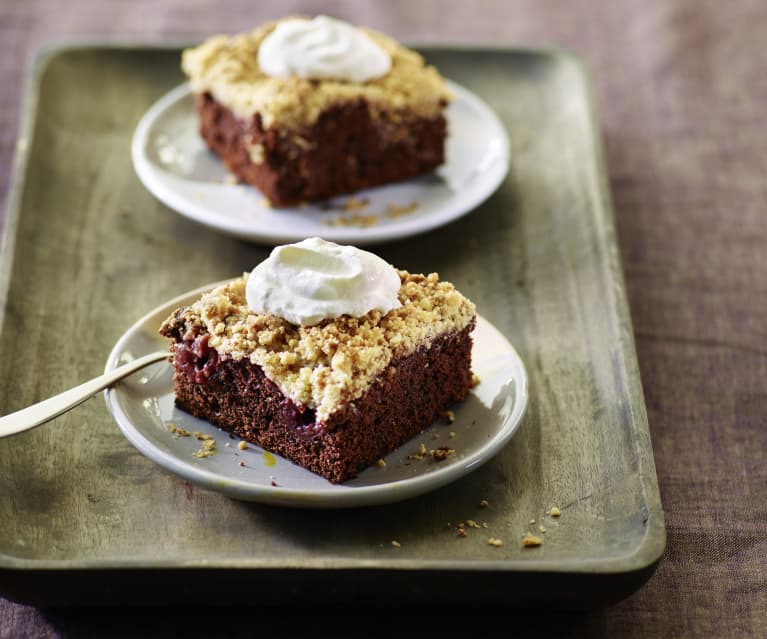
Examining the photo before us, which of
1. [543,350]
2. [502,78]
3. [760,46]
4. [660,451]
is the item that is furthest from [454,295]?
[760,46]

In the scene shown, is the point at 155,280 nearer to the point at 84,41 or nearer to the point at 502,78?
the point at 84,41

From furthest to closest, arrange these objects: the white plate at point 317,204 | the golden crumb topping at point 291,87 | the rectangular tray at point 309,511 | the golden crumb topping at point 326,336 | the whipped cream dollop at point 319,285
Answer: the golden crumb topping at point 291,87 < the white plate at point 317,204 < the whipped cream dollop at point 319,285 < the golden crumb topping at point 326,336 < the rectangular tray at point 309,511

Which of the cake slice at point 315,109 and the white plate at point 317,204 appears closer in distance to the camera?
the white plate at point 317,204

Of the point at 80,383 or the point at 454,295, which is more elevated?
the point at 454,295

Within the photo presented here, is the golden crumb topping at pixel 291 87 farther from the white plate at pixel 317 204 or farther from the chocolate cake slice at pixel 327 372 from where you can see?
the chocolate cake slice at pixel 327 372

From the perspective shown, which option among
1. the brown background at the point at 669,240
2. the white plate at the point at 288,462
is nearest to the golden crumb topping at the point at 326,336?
the white plate at the point at 288,462

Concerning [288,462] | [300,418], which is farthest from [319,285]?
[288,462]
